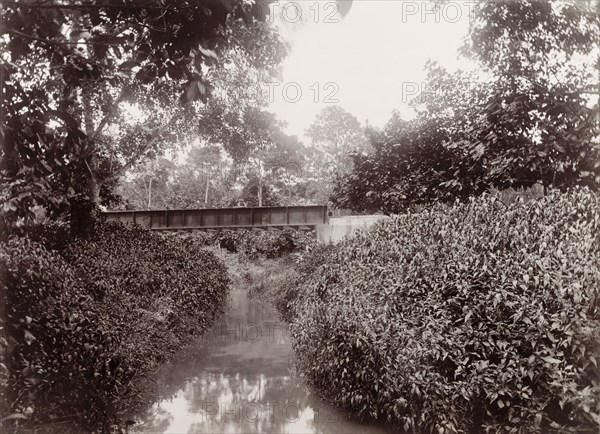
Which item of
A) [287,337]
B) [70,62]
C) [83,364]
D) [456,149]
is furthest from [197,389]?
[456,149]

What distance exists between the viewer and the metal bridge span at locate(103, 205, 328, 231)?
81.3 feet

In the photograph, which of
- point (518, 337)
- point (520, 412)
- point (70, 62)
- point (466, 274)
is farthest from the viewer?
point (466, 274)

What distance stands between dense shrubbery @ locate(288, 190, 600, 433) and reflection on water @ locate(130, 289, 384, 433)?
624 mm

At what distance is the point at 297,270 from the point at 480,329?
14645 millimetres

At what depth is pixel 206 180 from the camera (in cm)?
6162

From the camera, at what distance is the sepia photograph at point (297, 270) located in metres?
4.47

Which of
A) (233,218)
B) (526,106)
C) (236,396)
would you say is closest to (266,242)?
(233,218)

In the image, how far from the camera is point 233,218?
85.3ft

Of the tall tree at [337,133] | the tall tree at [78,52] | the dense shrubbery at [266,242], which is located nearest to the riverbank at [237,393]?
the tall tree at [78,52]

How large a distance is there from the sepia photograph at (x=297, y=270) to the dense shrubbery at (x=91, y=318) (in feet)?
0.16

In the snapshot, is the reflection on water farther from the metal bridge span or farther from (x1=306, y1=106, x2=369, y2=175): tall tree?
(x1=306, y1=106, x2=369, y2=175): tall tree

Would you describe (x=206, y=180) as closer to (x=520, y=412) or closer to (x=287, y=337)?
(x=287, y=337)

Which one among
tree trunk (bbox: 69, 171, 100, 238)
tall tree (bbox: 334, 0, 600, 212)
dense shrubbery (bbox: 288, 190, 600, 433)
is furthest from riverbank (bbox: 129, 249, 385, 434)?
tall tree (bbox: 334, 0, 600, 212)

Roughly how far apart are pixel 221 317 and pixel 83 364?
42.3 feet
